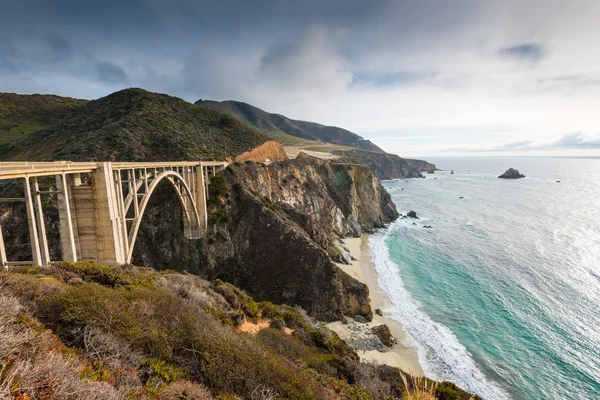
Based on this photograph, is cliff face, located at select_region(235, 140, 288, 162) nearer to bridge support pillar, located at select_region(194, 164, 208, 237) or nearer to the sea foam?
bridge support pillar, located at select_region(194, 164, 208, 237)

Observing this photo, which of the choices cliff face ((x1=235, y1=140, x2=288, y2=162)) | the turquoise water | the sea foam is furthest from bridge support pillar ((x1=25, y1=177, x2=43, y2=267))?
cliff face ((x1=235, y1=140, x2=288, y2=162))

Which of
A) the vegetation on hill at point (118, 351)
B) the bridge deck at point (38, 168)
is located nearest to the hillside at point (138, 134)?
the bridge deck at point (38, 168)

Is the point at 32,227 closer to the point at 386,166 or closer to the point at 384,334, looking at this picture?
the point at 384,334

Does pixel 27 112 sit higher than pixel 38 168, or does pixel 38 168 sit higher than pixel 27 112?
pixel 27 112

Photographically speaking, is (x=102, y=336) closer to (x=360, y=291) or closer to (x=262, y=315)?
(x=262, y=315)

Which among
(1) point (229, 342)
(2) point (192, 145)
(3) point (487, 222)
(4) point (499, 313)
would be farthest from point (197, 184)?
(3) point (487, 222)

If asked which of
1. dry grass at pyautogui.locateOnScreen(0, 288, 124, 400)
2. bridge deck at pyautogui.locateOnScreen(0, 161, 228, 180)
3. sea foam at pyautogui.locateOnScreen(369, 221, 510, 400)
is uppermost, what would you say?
bridge deck at pyautogui.locateOnScreen(0, 161, 228, 180)

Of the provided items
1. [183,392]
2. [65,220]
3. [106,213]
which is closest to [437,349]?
[183,392]
